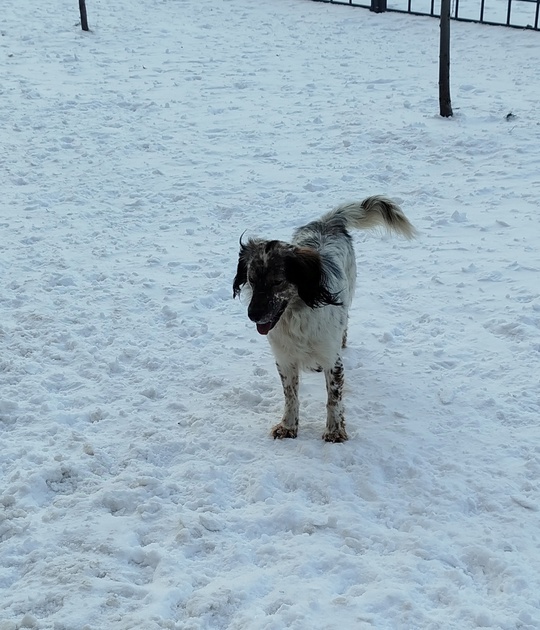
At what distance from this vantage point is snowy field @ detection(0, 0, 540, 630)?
3930 millimetres

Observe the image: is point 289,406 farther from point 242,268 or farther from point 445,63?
point 445,63

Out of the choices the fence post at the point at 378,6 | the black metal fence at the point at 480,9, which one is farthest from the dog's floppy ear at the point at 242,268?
the fence post at the point at 378,6

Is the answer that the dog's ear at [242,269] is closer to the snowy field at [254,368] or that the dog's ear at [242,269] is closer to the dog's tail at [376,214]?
the snowy field at [254,368]

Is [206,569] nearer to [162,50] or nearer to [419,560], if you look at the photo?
[419,560]

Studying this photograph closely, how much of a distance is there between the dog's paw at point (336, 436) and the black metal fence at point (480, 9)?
41.0 ft

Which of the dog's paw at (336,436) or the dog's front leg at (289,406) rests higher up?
the dog's front leg at (289,406)

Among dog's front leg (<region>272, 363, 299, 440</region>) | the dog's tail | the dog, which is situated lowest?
dog's front leg (<region>272, 363, 299, 440</region>)

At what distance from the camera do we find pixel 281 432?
5.20 m

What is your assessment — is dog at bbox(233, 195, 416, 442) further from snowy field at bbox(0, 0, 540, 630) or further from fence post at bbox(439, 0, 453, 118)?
fence post at bbox(439, 0, 453, 118)

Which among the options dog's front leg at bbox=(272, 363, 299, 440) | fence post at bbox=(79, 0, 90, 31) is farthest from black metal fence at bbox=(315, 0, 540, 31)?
dog's front leg at bbox=(272, 363, 299, 440)

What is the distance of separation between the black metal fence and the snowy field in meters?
2.72

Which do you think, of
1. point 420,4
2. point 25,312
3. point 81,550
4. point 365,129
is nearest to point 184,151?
point 365,129

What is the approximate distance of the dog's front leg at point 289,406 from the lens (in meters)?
5.19

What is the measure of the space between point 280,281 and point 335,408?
0.94 metres
